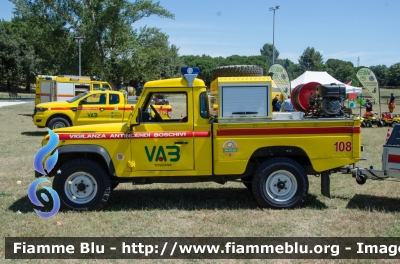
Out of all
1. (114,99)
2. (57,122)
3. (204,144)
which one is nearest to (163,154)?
(204,144)

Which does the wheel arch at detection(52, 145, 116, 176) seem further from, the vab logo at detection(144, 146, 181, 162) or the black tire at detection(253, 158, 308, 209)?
the black tire at detection(253, 158, 308, 209)

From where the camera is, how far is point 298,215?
263 inches

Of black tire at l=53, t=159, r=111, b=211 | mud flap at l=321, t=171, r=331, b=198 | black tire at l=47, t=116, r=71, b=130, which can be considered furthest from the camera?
black tire at l=47, t=116, r=71, b=130

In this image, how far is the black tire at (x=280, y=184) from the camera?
679cm

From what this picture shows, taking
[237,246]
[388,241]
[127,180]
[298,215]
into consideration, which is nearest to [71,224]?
[127,180]

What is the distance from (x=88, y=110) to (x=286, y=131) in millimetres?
11777

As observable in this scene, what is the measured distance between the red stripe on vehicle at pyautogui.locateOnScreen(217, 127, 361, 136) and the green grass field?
48.6 inches

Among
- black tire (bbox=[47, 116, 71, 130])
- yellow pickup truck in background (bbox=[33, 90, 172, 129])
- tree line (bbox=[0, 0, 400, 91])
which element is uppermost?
tree line (bbox=[0, 0, 400, 91])

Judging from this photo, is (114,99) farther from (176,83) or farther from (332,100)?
(332,100)

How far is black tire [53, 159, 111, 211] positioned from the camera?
6.71 meters

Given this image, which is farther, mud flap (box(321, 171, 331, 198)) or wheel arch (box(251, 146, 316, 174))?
mud flap (box(321, 171, 331, 198))

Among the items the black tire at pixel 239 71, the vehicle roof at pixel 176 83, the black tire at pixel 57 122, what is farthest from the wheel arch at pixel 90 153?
the black tire at pixel 57 122

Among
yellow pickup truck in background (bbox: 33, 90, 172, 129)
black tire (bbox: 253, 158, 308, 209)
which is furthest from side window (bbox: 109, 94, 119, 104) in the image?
black tire (bbox: 253, 158, 308, 209)

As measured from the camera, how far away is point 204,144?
6699 mm
